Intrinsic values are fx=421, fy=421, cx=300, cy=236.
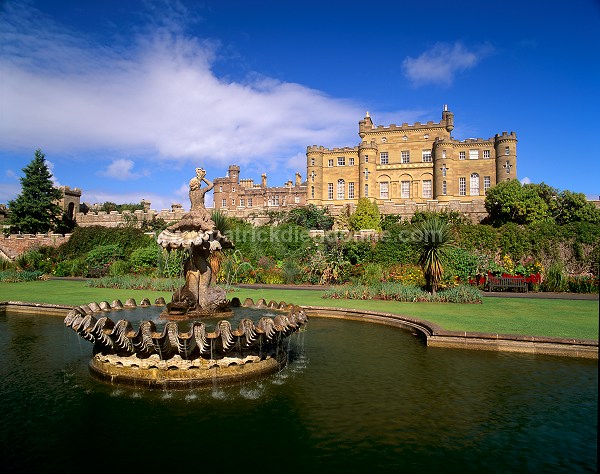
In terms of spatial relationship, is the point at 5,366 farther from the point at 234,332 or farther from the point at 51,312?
the point at 51,312

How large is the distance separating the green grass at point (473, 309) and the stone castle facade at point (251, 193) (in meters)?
40.5

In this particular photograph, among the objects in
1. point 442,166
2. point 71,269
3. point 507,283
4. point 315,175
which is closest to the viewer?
point 507,283

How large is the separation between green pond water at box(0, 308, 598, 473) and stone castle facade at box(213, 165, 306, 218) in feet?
167

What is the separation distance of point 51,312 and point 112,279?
7691 millimetres

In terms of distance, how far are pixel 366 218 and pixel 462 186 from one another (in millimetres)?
20133

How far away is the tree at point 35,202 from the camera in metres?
37.7

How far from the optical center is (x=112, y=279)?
20359 mm

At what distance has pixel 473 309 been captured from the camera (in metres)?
12.9

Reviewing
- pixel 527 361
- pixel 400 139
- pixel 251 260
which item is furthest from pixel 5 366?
pixel 400 139

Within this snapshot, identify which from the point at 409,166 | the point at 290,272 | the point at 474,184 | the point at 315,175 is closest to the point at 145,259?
the point at 290,272

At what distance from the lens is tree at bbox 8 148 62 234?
37.7 m

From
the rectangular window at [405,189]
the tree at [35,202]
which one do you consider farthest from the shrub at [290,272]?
the rectangular window at [405,189]

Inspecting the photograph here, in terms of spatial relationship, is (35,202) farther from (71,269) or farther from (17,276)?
(17,276)

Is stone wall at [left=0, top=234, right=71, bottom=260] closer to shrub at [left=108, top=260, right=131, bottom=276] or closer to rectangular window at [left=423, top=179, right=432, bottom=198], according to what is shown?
shrub at [left=108, top=260, right=131, bottom=276]
